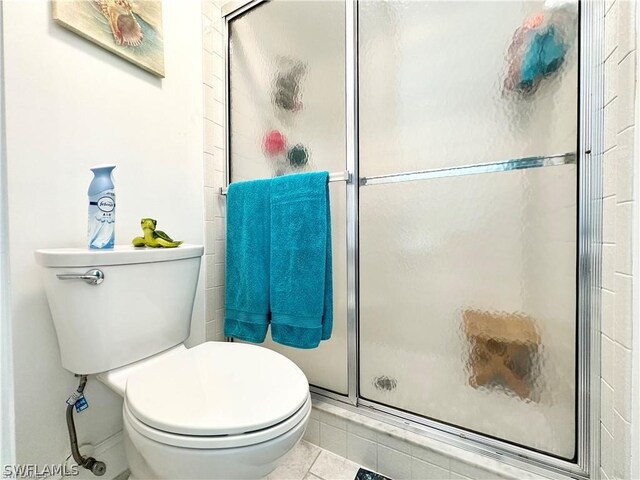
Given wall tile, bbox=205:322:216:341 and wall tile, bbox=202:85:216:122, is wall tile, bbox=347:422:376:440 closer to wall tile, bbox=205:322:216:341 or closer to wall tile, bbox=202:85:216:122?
wall tile, bbox=205:322:216:341

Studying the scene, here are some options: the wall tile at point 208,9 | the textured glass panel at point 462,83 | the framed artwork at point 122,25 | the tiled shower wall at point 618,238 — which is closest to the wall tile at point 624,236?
the tiled shower wall at point 618,238

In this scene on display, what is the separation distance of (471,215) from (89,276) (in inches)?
41.6

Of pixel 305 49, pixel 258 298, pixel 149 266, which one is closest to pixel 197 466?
pixel 149 266

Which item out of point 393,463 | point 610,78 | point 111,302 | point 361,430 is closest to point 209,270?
point 111,302

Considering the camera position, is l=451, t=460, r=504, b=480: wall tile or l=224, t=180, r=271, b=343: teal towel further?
l=224, t=180, r=271, b=343: teal towel

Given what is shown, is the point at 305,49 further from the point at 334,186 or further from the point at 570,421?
the point at 570,421

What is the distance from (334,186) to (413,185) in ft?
0.95

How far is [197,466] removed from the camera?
1.78 feet

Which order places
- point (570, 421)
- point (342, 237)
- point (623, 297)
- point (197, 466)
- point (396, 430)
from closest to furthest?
point (197, 466), point (623, 297), point (570, 421), point (396, 430), point (342, 237)

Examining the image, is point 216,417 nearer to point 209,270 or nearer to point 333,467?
point 333,467

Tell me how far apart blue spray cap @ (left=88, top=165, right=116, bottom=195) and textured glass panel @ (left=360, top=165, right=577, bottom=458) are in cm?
78

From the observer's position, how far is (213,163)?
4.32ft

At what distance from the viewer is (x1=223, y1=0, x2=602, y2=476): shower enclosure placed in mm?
803

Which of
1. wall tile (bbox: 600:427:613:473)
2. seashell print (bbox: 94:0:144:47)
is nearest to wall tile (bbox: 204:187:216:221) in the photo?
seashell print (bbox: 94:0:144:47)
